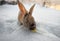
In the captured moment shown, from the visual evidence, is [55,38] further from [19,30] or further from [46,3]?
[46,3]

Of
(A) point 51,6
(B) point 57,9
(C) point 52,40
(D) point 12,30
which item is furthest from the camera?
(A) point 51,6

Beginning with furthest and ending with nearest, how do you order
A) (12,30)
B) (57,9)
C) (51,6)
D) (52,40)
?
(51,6), (57,9), (12,30), (52,40)

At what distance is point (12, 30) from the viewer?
0.85m

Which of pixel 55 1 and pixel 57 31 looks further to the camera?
pixel 55 1

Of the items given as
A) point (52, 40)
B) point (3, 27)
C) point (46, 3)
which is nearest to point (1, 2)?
point (46, 3)

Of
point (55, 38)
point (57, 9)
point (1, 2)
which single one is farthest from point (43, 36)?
point (1, 2)

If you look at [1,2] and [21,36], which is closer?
[21,36]

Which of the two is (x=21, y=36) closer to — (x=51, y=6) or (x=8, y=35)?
(x=8, y=35)

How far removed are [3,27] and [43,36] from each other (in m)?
0.26

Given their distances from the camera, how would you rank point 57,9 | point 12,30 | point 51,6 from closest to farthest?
1. point 12,30
2. point 57,9
3. point 51,6

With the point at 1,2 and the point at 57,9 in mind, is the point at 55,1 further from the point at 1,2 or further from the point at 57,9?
the point at 1,2

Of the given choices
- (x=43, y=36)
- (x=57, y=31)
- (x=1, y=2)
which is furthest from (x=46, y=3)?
(x=43, y=36)

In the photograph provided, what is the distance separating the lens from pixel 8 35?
76 centimetres

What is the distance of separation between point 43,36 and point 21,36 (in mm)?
108
